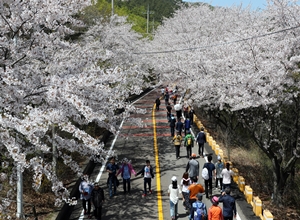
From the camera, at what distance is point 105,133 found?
21.7 meters

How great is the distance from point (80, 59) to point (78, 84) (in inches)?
100

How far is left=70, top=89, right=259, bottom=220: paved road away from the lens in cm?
1181

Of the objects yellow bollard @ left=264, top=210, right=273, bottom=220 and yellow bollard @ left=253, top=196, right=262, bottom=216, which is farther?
yellow bollard @ left=253, top=196, right=262, bottom=216

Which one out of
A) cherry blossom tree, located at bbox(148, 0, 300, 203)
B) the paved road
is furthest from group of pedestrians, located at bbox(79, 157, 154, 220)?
cherry blossom tree, located at bbox(148, 0, 300, 203)

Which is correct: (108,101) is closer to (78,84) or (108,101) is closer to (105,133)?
(78,84)

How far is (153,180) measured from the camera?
15.0 m

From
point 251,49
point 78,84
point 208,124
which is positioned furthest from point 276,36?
point 208,124

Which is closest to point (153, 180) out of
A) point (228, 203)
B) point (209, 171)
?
point (209, 171)

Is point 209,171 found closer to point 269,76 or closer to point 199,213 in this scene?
point 199,213

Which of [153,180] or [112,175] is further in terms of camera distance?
[153,180]

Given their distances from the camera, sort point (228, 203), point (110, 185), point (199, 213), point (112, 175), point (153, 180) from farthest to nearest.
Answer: point (153, 180)
point (110, 185)
point (112, 175)
point (228, 203)
point (199, 213)

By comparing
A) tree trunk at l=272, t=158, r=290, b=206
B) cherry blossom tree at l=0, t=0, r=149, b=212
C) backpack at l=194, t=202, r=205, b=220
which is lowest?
tree trunk at l=272, t=158, r=290, b=206

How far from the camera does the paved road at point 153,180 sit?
465 inches

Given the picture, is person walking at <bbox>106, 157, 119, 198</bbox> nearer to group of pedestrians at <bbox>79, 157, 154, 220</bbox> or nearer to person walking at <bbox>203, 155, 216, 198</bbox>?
group of pedestrians at <bbox>79, 157, 154, 220</bbox>
